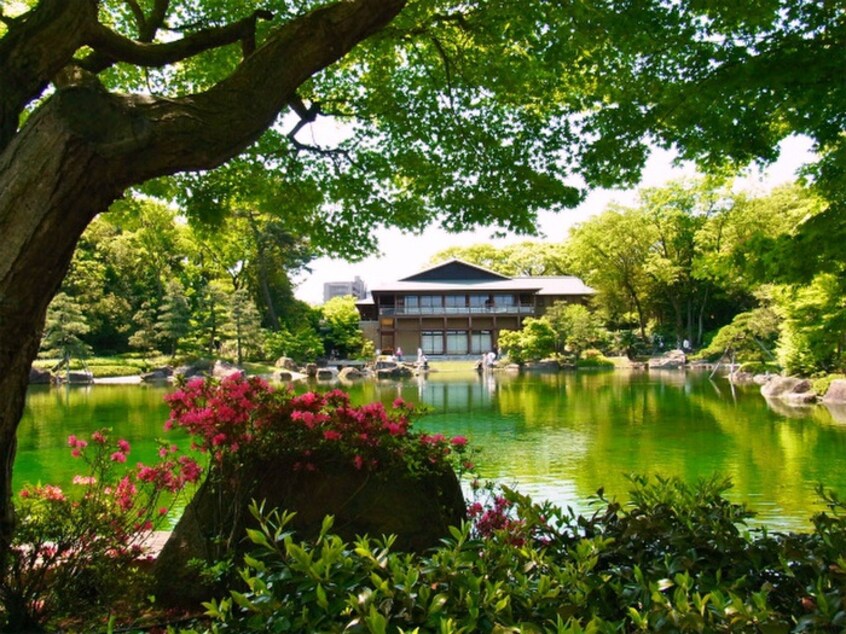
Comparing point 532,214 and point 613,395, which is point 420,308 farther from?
point 532,214

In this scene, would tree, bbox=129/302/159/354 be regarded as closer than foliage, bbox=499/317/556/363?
Yes

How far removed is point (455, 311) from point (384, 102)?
34.2 metres

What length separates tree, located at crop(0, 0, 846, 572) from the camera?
205 centimetres

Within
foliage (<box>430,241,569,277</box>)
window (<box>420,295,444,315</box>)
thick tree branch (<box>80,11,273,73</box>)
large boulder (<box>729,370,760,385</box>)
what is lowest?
large boulder (<box>729,370,760,385</box>)

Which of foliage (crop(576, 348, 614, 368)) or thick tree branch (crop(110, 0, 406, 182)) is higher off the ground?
thick tree branch (crop(110, 0, 406, 182))

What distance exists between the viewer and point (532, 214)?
4.88 meters

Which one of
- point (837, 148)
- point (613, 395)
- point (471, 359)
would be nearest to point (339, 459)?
point (837, 148)

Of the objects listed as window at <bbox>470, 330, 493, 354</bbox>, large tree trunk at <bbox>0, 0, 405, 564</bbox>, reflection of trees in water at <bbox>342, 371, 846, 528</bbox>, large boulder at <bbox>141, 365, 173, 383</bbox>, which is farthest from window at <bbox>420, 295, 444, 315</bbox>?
large tree trunk at <bbox>0, 0, 405, 564</bbox>

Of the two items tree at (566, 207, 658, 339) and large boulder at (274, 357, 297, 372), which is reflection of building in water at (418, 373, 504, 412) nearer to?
large boulder at (274, 357, 297, 372)

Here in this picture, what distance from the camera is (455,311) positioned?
39562 millimetres

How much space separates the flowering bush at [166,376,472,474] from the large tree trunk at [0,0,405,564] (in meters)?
0.87

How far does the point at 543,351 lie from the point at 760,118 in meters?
28.5

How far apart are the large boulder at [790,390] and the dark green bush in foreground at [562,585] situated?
1634 centimetres

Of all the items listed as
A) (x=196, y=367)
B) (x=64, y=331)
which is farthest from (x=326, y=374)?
(x=64, y=331)
